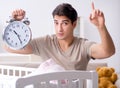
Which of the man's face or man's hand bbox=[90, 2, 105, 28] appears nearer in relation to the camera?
man's hand bbox=[90, 2, 105, 28]

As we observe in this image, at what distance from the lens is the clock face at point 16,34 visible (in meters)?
1.32

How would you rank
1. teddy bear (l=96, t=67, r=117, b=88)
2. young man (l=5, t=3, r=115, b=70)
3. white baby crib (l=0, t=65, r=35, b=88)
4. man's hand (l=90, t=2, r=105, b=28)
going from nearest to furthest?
1. man's hand (l=90, t=2, r=105, b=28)
2. young man (l=5, t=3, r=115, b=70)
3. white baby crib (l=0, t=65, r=35, b=88)
4. teddy bear (l=96, t=67, r=117, b=88)

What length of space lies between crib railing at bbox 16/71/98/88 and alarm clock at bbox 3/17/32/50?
17.1 inches

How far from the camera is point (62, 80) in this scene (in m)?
0.94

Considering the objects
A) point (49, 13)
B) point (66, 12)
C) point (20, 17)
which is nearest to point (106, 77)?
point (66, 12)

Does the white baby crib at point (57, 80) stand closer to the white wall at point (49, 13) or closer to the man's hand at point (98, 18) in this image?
the man's hand at point (98, 18)

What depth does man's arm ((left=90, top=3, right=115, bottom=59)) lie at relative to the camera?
1125mm

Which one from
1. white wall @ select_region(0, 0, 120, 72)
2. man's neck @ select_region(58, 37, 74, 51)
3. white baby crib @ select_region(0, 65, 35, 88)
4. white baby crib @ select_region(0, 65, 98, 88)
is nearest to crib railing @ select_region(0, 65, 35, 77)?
white baby crib @ select_region(0, 65, 35, 88)

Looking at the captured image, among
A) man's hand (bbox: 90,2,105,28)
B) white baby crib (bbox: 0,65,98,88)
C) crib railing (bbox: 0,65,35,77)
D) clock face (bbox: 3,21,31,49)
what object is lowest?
crib railing (bbox: 0,65,35,77)

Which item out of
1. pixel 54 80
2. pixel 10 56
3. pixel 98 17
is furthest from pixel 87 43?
pixel 10 56

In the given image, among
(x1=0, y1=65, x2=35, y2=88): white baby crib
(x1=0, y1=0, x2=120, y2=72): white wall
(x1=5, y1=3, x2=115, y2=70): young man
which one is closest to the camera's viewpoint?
(x1=5, y1=3, x2=115, y2=70): young man

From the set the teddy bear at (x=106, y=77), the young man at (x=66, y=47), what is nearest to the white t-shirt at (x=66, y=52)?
the young man at (x=66, y=47)

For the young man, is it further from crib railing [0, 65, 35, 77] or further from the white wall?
the white wall

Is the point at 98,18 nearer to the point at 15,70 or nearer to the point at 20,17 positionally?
the point at 20,17
